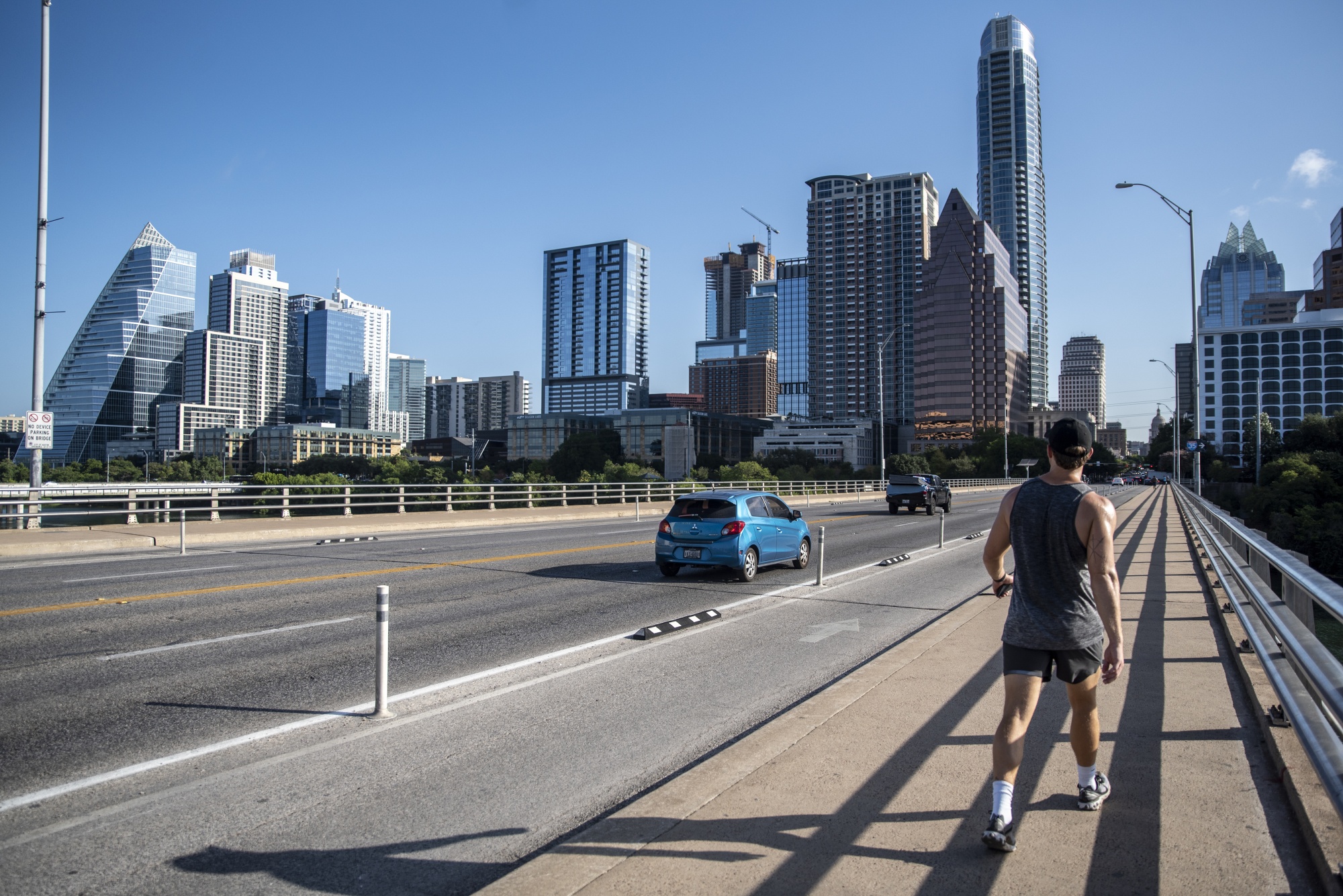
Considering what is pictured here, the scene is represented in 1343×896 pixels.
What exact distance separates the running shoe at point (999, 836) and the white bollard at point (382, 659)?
169 inches

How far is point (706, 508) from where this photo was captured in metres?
15.3

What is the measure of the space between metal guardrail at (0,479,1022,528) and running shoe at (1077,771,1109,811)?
65.7ft

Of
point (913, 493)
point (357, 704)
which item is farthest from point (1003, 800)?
point (913, 493)

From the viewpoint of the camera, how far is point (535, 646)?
909cm

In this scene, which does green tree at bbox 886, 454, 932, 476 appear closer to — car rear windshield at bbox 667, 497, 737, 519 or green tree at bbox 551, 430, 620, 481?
green tree at bbox 551, 430, 620, 481

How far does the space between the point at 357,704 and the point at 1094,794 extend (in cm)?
521

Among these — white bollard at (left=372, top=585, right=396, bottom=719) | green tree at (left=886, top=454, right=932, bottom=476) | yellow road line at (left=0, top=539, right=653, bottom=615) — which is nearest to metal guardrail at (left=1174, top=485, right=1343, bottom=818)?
white bollard at (left=372, top=585, right=396, bottom=719)

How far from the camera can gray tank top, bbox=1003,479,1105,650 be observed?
4.21 m

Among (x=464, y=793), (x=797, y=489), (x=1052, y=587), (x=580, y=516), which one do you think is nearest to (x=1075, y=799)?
(x=1052, y=587)

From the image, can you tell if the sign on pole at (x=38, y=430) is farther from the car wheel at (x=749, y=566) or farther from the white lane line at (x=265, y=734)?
the white lane line at (x=265, y=734)

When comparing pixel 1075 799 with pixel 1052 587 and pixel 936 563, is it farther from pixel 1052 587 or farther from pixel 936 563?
pixel 936 563

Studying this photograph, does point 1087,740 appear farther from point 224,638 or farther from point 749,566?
point 749,566

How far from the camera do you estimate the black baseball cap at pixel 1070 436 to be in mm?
4324

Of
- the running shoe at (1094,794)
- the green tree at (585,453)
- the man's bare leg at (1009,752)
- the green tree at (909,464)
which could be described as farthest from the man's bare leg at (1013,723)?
the green tree at (585,453)
